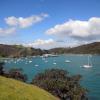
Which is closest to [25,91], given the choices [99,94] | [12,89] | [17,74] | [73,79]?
[12,89]

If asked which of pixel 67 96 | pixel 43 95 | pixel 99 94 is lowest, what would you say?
pixel 99 94

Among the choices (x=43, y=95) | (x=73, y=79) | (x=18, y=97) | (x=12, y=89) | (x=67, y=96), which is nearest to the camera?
(x=18, y=97)

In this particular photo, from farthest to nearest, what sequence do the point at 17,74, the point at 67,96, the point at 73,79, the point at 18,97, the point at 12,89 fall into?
1. the point at 17,74
2. the point at 73,79
3. the point at 67,96
4. the point at 12,89
5. the point at 18,97

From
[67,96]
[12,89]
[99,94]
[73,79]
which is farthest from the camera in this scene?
[99,94]

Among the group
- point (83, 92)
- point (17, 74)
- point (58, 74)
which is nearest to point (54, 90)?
point (83, 92)

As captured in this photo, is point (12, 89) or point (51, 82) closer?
point (12, 89)

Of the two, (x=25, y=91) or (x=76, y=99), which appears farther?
(x=76, y=99)

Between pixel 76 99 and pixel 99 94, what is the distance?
49.0 m

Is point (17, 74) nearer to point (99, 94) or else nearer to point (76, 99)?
point (76, 99)

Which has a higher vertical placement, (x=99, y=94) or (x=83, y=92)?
(x=83, y=92)

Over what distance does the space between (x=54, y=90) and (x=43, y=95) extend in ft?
103

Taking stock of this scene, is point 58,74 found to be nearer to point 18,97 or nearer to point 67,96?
point 67,96

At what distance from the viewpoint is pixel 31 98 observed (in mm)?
20594

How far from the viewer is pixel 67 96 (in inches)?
2090
